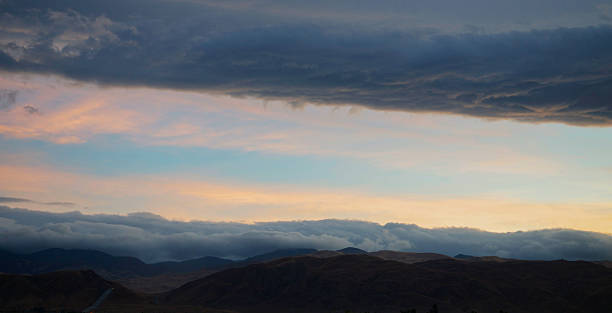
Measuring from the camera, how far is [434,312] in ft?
485

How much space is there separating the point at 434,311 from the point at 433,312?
21.2 inches

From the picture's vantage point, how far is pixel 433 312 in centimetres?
14788

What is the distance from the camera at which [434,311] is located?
486ft

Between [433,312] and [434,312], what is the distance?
0.87ft

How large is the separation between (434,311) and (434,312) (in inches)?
16.4
